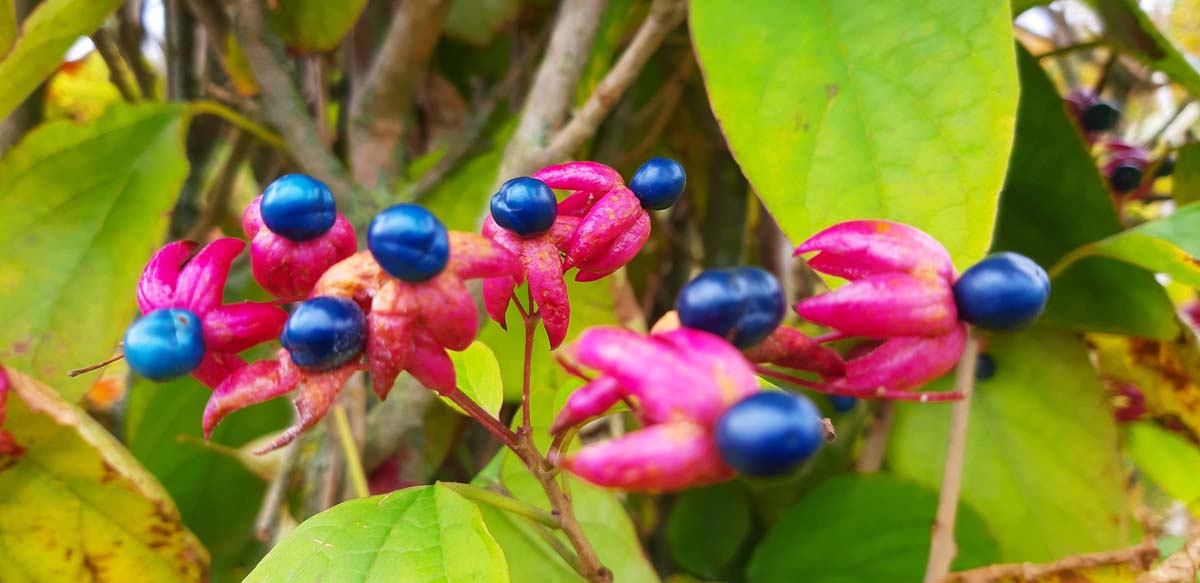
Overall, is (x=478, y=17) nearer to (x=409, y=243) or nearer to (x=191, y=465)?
(x=191, y=465)

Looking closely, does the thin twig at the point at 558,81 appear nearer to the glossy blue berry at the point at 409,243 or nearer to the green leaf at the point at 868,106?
the green leaf at the point at 868,106

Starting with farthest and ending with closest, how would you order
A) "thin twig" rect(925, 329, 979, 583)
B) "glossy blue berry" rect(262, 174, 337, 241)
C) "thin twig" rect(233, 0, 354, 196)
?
"thin twig" rect(233, 0, 354, 196) → "thin twig" rect(925, 329, 979, 583) → "glossy blue berry" rect(262, 174, 337, 241)

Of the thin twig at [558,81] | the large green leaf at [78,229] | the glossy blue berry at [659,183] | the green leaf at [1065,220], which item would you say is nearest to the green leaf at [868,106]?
the glossy blue berry at [659,183]

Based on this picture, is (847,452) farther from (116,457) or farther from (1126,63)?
(1126,63)

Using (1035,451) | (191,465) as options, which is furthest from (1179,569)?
(191,465)

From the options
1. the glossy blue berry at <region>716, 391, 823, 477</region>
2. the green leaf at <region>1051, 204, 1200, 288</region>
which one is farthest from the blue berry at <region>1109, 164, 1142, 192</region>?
the glossy blue berry at <region>716, 391, 823, 477</region>

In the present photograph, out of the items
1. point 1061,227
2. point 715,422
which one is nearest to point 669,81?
point 1061,227

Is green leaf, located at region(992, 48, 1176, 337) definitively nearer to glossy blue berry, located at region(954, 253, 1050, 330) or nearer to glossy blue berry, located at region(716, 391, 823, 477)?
glossy blue berry, located at region(954, 253, 1050, 330)
